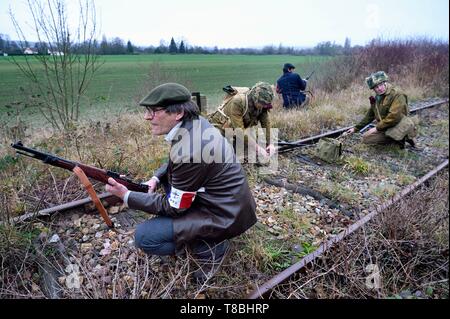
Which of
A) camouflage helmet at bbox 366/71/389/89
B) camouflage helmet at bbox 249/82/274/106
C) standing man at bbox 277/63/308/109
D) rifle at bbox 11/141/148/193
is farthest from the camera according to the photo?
standing man at bbox 277/63/308/109

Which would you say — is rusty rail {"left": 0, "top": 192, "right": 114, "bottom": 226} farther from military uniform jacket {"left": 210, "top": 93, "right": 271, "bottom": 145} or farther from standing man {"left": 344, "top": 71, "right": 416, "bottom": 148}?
standing man {"left": 344, "top": 71, "right": 416, "bottom": 148}

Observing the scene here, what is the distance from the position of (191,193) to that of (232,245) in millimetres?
900

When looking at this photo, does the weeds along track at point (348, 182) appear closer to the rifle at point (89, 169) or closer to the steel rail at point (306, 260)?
the steel rail at point (306, 260)

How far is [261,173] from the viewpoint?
520 centimetres

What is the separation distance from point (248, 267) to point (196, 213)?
81 centimetres

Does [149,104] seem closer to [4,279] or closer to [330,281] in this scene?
[4,279]

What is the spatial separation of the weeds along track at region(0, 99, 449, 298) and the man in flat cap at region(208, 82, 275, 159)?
0.52 m

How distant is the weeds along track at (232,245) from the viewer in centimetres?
278

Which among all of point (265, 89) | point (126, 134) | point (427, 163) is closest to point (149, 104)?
point (265, 89)

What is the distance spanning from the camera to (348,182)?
5.22 meters

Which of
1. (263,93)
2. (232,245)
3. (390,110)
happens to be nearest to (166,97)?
(232,245)

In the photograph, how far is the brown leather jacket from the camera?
2627mm

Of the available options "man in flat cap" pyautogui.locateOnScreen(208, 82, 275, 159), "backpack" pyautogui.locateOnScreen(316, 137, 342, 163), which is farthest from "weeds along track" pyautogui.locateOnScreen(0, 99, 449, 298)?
"man in flat cap" pyautogui.locateOnScreen(208, 82, 275, 159)

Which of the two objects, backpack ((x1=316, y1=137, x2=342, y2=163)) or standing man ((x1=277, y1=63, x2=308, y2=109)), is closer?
backpack ((x1=316, y1=137, x2=342, y2=163))
